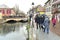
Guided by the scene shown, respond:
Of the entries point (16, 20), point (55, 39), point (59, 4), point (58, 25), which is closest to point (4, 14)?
point (16, 20)

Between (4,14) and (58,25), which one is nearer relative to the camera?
(58,25)

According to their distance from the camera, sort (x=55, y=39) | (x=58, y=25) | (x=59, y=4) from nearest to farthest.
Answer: (x=55, y=39) → (x=58, y=25) → (x=59, y=4)

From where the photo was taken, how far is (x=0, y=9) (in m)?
88.9

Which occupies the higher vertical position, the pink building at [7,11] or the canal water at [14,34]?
the pink building at [7,11]

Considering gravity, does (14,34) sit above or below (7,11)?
below

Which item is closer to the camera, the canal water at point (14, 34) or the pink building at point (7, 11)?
the canal water at point (14, 34)

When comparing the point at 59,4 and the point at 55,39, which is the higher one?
the point at 59,4

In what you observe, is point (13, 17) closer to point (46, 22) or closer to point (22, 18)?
point (22, 18)

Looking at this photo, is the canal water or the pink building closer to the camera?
the canal water

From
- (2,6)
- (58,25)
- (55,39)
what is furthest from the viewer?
(2,6)

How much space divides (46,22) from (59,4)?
17111 millimetres

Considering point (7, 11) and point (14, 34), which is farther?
point (7, 11)

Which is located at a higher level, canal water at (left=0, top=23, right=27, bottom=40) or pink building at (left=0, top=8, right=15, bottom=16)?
pink building at (left=0, top=8, right=15, bottom=16)

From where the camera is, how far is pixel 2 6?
98.2 metres
